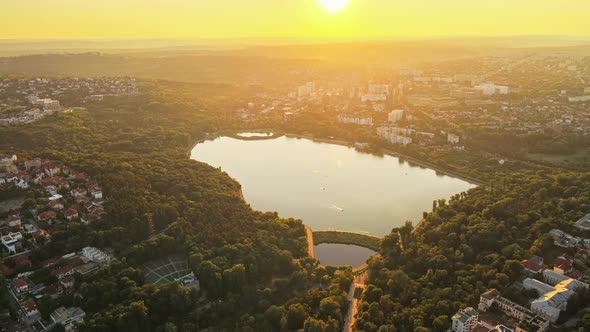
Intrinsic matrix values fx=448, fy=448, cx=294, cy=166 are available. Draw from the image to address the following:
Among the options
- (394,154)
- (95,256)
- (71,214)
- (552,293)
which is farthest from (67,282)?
(394,154)

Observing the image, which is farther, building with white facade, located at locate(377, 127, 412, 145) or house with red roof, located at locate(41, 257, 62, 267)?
building with white facade, located at locate(377, 127, 412, 145)

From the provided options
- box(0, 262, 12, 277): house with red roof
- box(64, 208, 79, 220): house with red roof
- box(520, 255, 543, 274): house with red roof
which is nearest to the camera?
box(520, 255, 543, 274): house with red roof

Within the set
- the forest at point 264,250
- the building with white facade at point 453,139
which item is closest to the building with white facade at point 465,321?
the forest at point 264,250

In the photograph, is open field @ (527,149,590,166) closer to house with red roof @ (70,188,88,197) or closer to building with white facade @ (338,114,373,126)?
building with white facade @ (338,114,373,126)

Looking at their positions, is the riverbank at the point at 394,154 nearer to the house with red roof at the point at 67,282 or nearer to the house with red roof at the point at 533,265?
the house with red roof at the point at 533,265

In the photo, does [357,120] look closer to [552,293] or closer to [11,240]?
[552,293]

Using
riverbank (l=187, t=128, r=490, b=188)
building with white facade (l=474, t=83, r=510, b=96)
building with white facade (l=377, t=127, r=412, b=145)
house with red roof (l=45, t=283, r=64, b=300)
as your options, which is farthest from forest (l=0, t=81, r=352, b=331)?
building with white facade (l=474, t=83, r=510, b=96)

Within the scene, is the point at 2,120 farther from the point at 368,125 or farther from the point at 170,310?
the point at 368,125
